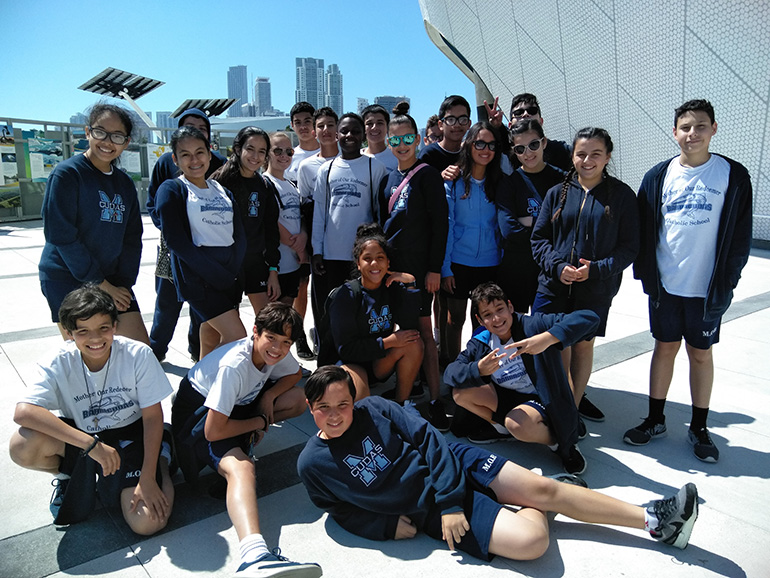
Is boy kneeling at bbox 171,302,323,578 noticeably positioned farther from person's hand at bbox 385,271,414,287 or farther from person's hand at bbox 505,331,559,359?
person's hand at bbox 505,331,559,359

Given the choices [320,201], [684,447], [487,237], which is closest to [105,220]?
[320,201]

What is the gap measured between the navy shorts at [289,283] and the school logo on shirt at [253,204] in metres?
0.61

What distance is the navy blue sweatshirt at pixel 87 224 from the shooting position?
2975 millimetres

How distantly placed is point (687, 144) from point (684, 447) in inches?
68.4

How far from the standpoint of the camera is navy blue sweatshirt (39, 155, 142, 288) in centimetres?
297

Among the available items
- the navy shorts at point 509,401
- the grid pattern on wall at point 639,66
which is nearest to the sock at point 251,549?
the navy shorts at point 509,401

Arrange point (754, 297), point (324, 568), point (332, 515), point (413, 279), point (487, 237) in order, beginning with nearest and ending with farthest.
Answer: point (324, 568)
point (332, 515)
point (413, 279)
point (487, 237)
point (754, 297)

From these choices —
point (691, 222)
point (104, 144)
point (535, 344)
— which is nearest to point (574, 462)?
point (535, 344)

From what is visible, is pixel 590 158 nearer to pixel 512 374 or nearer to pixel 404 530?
pixel 512 374

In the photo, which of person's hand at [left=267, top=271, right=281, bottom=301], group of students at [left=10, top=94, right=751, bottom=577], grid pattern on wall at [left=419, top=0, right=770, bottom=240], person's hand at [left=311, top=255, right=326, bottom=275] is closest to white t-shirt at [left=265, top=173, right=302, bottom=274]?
group of students at [left=10, top=94, right=751, bottom=577]

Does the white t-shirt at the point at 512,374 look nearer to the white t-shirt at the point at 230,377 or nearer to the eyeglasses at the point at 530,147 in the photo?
the white t-shirt at the point at 230,377

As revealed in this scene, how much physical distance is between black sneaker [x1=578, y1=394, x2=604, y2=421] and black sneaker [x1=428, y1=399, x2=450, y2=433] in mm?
933

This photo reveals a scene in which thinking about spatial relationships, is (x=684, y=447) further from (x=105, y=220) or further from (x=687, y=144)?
(x=105, y=220)

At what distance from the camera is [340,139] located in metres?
4.00
